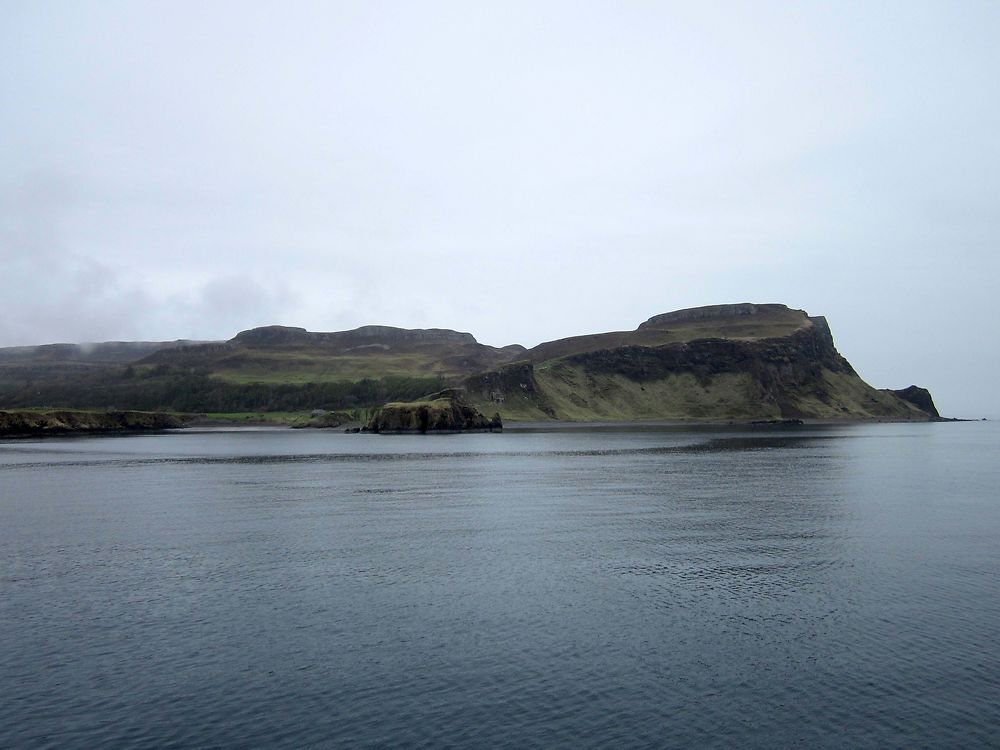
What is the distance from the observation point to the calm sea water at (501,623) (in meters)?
21.5

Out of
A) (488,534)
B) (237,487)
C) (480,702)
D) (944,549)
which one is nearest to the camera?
(480,702)

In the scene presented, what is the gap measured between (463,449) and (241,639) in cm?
12337

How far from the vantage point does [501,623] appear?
30641 mm

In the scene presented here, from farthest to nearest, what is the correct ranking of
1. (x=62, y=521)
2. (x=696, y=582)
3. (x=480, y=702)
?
(x=62, y=521)
(x=696, y=582)
(x=480, y=702)

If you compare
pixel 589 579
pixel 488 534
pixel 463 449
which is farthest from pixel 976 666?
pixel 463 449

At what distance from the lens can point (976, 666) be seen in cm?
2536

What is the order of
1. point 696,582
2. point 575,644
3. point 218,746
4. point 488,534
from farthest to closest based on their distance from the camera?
point 488,534, point 696,582, point 575,644, point 218,746

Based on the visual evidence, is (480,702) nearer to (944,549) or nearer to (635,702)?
(635,702)

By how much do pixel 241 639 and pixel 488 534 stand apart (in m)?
25.1

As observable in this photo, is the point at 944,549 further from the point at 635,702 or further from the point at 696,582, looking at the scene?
the point at 635,702

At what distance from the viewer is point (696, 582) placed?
37.2 meters

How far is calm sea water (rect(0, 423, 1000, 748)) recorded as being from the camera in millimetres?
21453

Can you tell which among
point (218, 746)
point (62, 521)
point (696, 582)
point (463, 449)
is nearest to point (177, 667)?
point (218, 746)

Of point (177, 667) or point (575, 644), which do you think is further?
point (575, 644)
